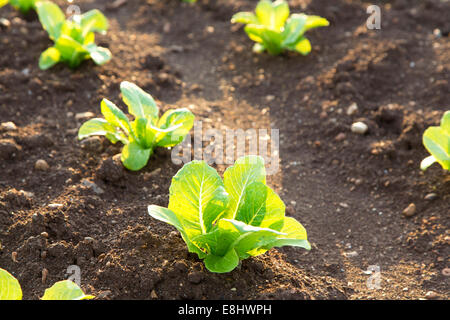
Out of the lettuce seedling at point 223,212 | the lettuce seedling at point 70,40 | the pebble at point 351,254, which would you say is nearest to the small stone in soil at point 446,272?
the pebble at point 351,254

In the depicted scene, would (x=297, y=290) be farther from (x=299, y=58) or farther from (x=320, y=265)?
(x=299, y=58)

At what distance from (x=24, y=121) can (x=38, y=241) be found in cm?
138

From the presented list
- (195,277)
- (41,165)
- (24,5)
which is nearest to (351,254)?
(195,277)

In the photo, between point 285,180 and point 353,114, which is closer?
point 285,180

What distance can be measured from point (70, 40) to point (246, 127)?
150cm

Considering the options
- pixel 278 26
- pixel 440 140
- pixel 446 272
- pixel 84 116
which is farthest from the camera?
pixel 278 26

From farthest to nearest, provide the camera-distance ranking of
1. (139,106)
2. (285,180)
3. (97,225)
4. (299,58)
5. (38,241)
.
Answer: (299,58)
(285,180)
(139,106)
(97,225)
(38,241)

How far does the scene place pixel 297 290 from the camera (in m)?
2.40

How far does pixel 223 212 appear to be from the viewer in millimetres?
2436

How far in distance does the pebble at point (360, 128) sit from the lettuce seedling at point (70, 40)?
6.39 feet

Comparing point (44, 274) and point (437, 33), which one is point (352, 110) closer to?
point (437, 33)

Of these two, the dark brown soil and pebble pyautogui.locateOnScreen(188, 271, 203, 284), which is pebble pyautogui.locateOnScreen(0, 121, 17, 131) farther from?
pebble pyautogui.locateOnScreen(188, 271, 203, 284)
